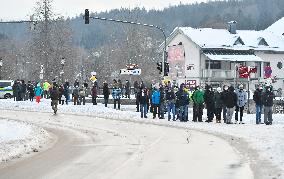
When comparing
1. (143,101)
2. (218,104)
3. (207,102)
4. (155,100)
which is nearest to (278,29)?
→ (143,101)

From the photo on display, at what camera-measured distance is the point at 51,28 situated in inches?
2879

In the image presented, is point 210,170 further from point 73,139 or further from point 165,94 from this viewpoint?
point 165,94

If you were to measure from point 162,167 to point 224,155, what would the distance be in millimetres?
2935

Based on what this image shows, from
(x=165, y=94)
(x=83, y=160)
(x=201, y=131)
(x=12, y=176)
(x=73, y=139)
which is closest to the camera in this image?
(x=12, y=176)

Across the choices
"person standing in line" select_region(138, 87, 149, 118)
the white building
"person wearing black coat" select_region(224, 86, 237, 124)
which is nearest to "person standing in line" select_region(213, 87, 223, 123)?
"person wearing black coat" select_region(224, 86, 237, 124)

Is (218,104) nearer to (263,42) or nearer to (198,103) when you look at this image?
(198,103)

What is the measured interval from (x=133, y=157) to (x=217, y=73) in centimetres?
6817

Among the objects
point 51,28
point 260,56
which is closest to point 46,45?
point 51,28

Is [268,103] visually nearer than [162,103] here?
Yes

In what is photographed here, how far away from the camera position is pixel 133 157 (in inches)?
587

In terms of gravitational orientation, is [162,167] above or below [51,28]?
below

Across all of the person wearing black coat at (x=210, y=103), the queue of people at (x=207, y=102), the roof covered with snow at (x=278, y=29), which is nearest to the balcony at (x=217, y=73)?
the roof covered with snow at (x=278, y=29)

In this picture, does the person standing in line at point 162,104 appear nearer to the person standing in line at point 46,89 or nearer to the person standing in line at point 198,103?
the person standing in line at point 198,103

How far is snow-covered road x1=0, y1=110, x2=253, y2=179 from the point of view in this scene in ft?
39.6
